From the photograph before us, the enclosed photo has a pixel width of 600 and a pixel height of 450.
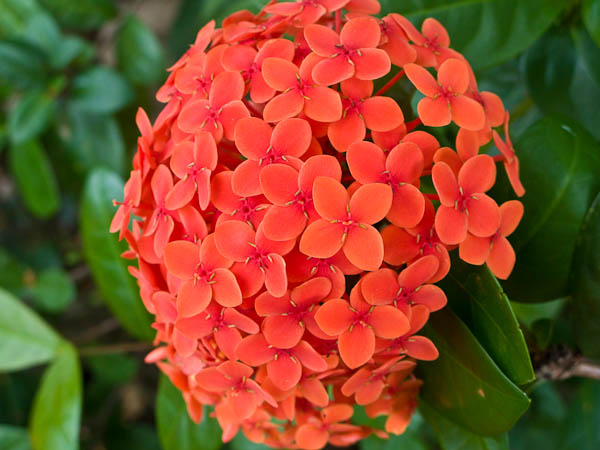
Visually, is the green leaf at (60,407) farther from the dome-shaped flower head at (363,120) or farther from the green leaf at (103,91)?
the dome-shaped flower head at (363,120)

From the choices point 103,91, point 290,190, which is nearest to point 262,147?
point 290,190

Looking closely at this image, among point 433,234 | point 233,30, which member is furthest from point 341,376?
point 233,30

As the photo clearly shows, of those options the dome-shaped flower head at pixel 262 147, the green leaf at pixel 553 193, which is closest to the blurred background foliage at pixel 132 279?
the green leaf at pixel 553 193

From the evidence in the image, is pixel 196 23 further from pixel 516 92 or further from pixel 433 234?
pixel 433 234

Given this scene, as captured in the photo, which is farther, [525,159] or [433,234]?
[525,159]

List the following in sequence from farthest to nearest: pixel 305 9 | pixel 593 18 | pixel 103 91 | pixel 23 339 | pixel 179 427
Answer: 1. pixel 103 91
2. pixel 23 339
3. pixel 179 427
4. pixel 593 18
5. pixel 305 9

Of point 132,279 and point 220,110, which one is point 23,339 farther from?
point 220,110

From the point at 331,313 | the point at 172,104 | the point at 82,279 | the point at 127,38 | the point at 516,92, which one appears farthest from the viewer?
the point at 82,279
